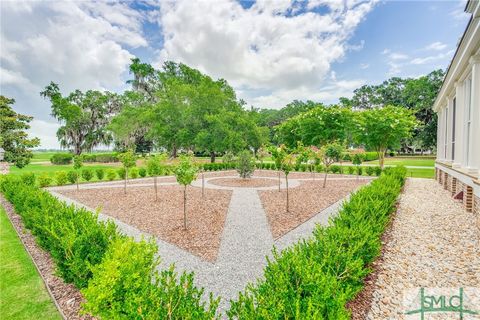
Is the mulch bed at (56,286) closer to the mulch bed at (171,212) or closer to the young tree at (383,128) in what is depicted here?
the mulch bed at (171,212)

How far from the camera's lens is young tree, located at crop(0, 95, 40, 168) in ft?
64.7

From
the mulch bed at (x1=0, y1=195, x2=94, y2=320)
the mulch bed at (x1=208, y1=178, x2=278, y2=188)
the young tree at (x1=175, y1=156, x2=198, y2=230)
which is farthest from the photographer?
the mulch bed at (x1=208, y1=178, x2=278, y2=188)

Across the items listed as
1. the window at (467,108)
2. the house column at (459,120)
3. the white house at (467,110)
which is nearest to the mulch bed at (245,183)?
the house column at (459,120)

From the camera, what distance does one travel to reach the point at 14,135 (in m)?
20.1

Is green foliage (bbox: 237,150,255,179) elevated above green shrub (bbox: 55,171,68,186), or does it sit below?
above

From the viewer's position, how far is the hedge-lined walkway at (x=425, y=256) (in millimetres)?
3645

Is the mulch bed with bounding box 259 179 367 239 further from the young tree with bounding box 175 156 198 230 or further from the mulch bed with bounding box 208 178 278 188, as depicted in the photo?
the young tree with bounding box 175 156 198 230

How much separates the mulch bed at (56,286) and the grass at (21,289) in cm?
8

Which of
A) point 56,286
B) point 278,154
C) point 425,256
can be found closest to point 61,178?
point 56,286

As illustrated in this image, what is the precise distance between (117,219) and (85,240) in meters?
4.81

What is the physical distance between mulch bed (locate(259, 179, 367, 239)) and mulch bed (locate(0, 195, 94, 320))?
4.50 meters

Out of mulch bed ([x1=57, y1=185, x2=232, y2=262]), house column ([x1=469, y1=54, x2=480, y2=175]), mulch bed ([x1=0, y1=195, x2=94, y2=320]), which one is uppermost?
house column ([x1=469, y1=54, x2=480, y2=175])

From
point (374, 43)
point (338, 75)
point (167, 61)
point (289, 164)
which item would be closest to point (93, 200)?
point (289, 164)

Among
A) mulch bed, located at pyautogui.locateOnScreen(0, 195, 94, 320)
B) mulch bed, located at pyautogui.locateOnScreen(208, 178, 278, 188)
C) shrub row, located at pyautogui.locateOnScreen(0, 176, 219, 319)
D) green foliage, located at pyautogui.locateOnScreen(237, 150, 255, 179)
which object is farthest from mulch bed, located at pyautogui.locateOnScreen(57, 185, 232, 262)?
green foliage, located at pyautogui.locateOnScreen(237, 150, 255, 179)
